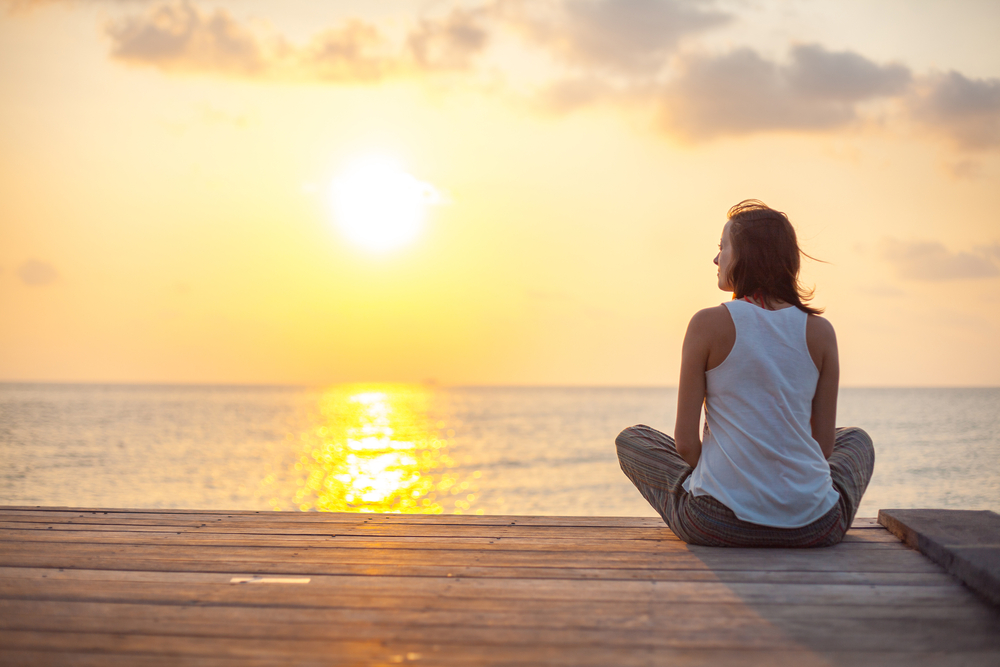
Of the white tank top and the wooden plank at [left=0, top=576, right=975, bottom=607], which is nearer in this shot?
the wooden plank at [left=0, top=576, right=975, bottom=607]

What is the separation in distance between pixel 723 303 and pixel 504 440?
3360cm

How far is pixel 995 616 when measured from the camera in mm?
1938

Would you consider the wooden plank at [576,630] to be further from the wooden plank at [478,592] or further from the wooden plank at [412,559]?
the wooden plank at [412,559]

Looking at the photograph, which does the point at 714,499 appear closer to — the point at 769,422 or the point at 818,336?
the point at 769,422

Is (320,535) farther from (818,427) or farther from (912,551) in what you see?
(912,551)

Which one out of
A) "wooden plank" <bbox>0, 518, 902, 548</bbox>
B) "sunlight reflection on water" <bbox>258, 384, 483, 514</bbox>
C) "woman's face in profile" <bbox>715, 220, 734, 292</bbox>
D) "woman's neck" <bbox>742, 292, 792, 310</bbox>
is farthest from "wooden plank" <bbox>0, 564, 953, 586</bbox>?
"sunlight reflection on water" <bbox>258, 384, 483, 514</bbox>

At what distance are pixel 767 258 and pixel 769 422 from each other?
0.61 metres

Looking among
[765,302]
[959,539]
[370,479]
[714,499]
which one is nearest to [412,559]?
[714,499]

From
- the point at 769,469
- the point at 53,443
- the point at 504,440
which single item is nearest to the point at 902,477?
the point at 504,440

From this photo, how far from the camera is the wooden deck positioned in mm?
1718

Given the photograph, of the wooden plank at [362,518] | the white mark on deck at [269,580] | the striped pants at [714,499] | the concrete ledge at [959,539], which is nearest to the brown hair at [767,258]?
the striped pants at [714,499]

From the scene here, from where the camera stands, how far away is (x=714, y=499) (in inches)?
106

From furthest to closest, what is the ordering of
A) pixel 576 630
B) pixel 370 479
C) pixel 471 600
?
pixel 370 479 < pixel 471 600 < pixel 576 630

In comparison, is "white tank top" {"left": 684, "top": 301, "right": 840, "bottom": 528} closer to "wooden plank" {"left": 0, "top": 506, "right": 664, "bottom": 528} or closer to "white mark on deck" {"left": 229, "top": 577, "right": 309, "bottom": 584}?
"wooden plank" {"left": 0, "top": 506, "right": 664, "bottom": 528}
